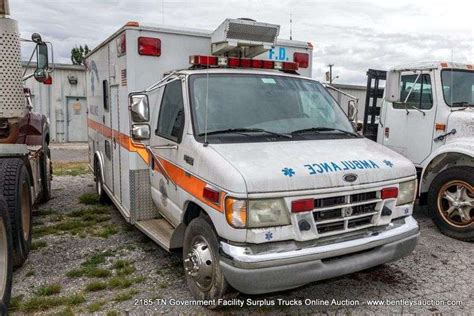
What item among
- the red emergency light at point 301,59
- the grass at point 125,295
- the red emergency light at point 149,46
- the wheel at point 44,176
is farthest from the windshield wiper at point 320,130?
the wheel at point 44,176

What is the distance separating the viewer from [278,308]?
382cm

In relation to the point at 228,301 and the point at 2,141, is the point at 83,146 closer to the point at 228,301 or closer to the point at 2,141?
the point at 2,141

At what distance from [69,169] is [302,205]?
1035cm

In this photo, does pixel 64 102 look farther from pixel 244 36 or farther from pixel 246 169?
pixel 246 169

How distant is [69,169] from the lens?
1204 centimetres

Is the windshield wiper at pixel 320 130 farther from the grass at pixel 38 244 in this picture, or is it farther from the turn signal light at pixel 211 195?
the grass at pixel 38 244

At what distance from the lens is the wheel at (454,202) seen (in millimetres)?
5625

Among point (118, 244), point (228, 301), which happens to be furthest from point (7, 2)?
point (228, 301)

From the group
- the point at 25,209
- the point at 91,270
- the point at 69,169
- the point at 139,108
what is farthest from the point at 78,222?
the point at 69,169

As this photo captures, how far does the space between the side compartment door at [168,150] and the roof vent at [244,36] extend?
2.70ft

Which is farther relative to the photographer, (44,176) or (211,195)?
(44,176)

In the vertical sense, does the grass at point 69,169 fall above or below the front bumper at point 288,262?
below

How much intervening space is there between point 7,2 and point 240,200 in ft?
13.1

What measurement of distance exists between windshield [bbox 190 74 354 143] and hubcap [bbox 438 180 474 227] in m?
2.30
